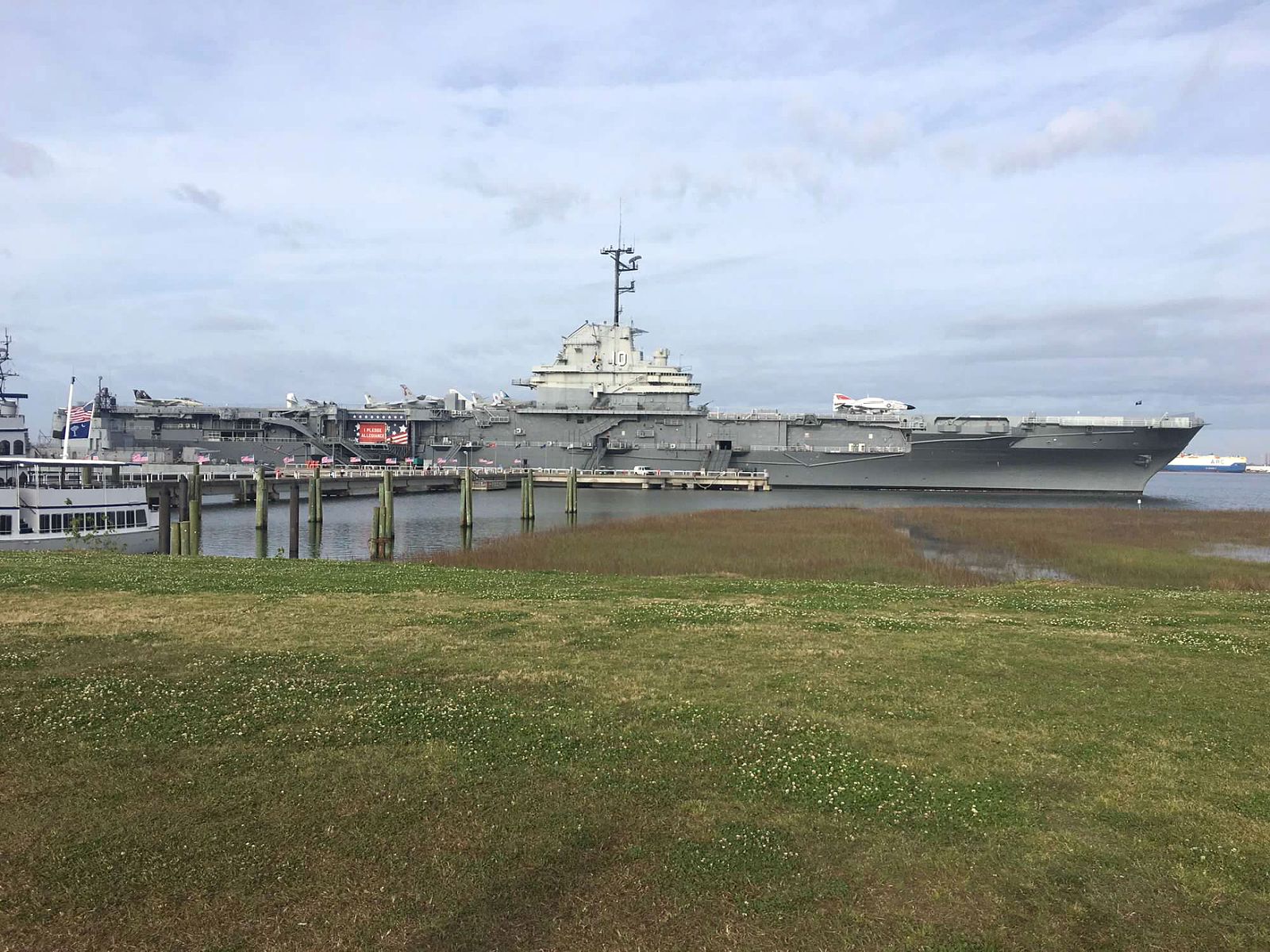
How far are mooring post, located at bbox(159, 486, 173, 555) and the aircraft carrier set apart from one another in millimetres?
39172

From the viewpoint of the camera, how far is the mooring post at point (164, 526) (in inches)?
1190

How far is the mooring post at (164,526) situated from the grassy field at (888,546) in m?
10.9

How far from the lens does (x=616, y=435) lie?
2913 inches

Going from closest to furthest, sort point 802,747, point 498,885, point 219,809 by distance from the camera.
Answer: point 498,885
point 219,809
point 802,747

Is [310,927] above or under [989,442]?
under

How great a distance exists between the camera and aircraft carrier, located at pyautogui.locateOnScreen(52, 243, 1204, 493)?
6581 centimetres

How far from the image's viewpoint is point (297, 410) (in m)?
74.8

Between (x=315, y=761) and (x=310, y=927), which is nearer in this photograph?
(x=310, y=927)

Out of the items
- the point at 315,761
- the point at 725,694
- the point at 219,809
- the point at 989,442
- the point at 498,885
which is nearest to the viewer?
the point at 498,885

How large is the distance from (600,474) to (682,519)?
32.0 meters

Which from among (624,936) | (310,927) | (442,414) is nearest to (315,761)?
(310,927)

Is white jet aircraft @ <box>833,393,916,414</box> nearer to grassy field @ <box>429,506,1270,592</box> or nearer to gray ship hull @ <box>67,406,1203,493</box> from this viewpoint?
gray ship hull @ <box>67,406,1203,493</box>

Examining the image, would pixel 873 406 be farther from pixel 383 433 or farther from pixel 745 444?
pixel 383 433

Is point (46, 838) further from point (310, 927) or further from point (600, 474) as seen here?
point (600, 474)
